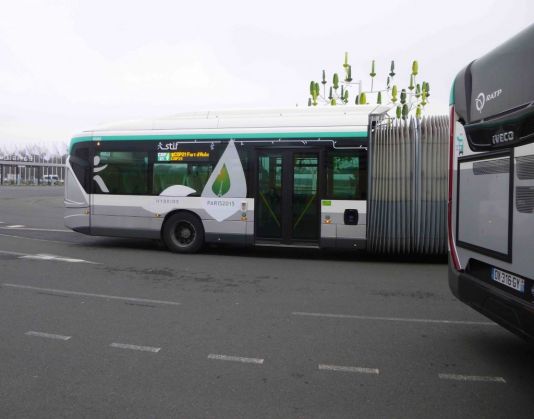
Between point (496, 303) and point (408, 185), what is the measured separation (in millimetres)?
5885

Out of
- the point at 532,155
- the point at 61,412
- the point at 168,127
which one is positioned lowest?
the point at 61,412

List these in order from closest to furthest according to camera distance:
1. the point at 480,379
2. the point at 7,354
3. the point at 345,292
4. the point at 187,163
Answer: the point at 480,379, the point at 7,354, the point at 345,292, the point at 187,163

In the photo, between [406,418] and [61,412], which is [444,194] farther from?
[61,412]

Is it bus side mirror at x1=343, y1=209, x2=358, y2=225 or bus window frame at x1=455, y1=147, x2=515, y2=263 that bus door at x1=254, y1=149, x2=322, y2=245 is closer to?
bus side mirror at x1=343, y1=209, x2=358, y2=225

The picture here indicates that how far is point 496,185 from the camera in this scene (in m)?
3.86

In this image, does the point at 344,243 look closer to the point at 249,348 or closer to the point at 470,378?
the point at 249,348

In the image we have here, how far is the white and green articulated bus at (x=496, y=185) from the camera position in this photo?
3.42m

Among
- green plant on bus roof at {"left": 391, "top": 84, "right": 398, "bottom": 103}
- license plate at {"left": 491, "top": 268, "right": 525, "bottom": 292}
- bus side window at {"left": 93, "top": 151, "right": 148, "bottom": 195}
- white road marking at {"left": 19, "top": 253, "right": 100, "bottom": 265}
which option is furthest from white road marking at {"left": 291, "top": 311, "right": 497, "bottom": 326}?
green plant on bus roof at {"left": 391, "top": 84, "right": 398, "bottom": 103}

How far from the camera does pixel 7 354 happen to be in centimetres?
434

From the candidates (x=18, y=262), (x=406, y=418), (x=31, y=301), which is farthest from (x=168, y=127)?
(x=406, y=418)

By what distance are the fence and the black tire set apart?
11.8 ft

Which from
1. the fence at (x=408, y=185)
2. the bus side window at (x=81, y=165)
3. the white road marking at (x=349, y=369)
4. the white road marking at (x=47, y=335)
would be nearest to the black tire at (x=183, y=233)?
the bus side window at (x=81, y=165)

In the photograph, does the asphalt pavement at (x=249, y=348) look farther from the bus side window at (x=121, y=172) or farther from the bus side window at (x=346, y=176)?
the bus side window at (x=121, y=172)

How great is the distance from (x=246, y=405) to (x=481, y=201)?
2.55 meters
